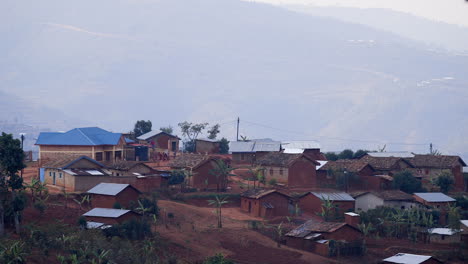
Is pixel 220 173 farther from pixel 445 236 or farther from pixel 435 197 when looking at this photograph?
pixel 445 236

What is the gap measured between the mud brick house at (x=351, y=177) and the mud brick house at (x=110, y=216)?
20371 mm

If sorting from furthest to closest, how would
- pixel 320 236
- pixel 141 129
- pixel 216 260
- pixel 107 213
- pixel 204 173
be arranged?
pixel 141 129, pixel 204 173, pixel 320 236, pixel 107 213, pixel 216 260

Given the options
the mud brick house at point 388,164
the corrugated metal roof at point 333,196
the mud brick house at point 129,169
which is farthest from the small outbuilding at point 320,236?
the mud brick house at point 388,164

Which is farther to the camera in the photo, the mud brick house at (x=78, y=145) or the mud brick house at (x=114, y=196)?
the mud brick house at (x=78, y=145)

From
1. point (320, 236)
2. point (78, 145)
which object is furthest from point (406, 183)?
point (78, 145)

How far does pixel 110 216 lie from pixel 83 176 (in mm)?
7692

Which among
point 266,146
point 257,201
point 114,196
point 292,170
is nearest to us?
point 114,196

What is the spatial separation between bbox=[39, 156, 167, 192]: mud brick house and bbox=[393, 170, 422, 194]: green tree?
16867 millimetres

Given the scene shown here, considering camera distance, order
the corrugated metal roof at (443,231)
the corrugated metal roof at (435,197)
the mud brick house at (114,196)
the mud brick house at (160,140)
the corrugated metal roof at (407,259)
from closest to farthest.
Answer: the corrugated metal roof at (407,259)
the mud brick house at (114,196)
the corrugated metal roof at (443,231)
the corrugated metal roof at (435,197)
the mud brick house at (160,140)

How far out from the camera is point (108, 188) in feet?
128

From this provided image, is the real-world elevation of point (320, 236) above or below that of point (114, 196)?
Result: below

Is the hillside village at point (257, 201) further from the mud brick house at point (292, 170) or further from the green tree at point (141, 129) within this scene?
the green tree at point (141, 129)

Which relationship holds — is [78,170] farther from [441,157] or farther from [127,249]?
[441,157]

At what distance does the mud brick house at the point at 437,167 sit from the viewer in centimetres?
5700
